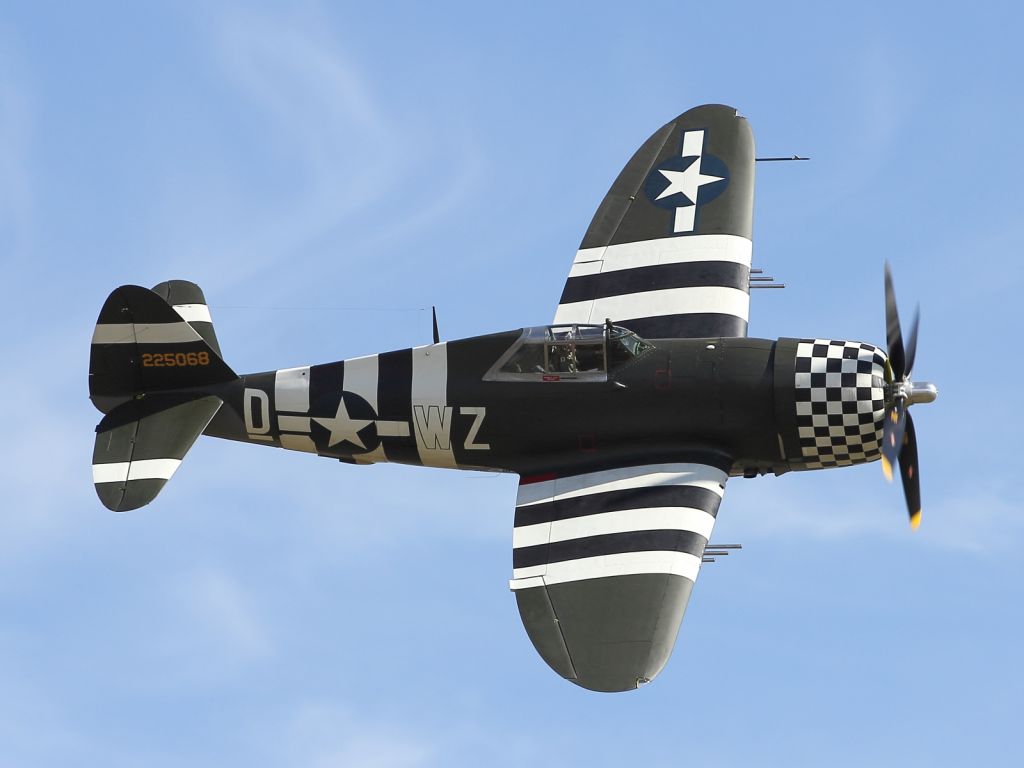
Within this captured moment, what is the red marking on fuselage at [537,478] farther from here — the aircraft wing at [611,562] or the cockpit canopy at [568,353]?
the cockpit canopy at [568,353]

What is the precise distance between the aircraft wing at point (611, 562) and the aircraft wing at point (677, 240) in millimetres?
2483

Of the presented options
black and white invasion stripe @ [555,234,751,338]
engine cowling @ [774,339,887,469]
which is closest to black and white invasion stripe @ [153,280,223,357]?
black and white invasion stripe @ [555,234,751,338]

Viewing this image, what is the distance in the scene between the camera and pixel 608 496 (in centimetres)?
2380

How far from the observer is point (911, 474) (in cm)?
2389

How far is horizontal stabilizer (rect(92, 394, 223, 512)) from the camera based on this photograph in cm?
2442

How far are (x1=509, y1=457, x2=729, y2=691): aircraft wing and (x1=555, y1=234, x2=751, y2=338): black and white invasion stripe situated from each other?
236 centimetres

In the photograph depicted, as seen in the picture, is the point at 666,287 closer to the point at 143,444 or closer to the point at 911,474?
the point at 911,474

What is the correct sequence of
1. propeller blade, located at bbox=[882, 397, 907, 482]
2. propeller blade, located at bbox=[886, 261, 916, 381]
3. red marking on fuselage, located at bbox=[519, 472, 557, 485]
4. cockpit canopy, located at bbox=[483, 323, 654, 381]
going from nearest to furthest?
propeller blade, located at bbox=[882, 397, 907, 482]
propeller blade, located at bbox=[886, 261, 916, 381]
cockpit canopy, located at bbox=[483, 323, 654, 381]
red marking on fuselage, located at bbox=[519, 472, 557, 485]

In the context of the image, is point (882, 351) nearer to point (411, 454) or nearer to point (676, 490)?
point (676, 490)

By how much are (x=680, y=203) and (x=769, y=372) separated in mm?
4217

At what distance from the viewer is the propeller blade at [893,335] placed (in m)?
23.6

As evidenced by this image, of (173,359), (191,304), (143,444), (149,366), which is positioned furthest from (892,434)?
(191,304)

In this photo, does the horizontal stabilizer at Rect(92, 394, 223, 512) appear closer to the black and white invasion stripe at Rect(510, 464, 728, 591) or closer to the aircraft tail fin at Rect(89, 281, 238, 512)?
the aircraft tail fin at Rect(89, 281, 238, 512)

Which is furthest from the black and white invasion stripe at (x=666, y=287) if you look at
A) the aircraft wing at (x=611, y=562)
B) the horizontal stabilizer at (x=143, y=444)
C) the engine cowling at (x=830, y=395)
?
the horizontal stabilizer at (x=143, y=444)
